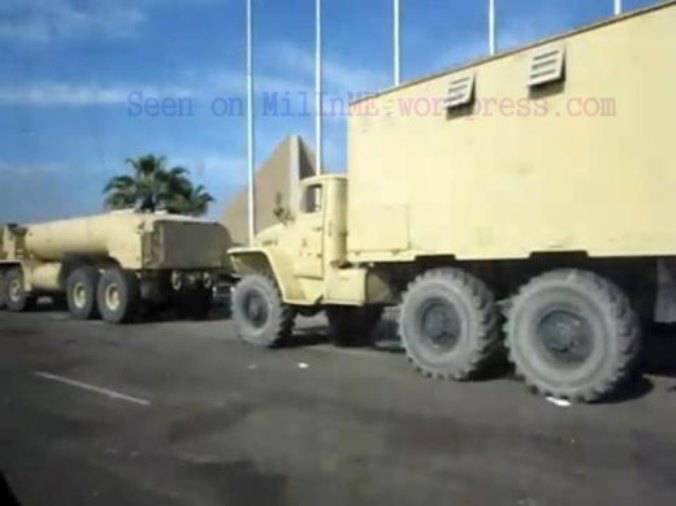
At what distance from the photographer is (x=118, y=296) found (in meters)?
18.0

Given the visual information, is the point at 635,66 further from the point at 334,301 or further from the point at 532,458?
the point at 334,301

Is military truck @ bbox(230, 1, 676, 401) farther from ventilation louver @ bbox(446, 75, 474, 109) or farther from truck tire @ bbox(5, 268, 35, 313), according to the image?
truck tire @ bbox(5, 268, 35, 313)

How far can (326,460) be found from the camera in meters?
6.00

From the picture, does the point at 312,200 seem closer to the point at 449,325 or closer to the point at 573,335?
the point at 449,325

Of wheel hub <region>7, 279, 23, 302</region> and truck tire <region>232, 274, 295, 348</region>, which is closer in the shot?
truck tire <region>232, 274, 295, 348</region>

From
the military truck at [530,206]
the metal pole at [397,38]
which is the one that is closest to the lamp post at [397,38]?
the metal pole at [397,38]

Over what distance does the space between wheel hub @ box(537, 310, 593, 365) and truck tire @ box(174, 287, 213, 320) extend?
1153cm

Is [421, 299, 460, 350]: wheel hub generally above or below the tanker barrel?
below

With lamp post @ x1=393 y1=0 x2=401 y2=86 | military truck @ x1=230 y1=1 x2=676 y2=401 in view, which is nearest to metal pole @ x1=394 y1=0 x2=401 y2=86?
lamp post @ x1=393 y1=0 x2=401 y2=86

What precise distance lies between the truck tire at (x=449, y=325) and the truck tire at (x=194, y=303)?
9462mm

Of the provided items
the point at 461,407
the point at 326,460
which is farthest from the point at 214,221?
the point at 326,460

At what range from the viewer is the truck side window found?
1211 centimetres

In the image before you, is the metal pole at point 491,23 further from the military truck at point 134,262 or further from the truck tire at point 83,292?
the truck tire at point 83,292

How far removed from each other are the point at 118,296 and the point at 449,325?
33.6 ft
